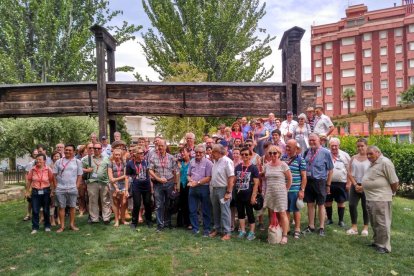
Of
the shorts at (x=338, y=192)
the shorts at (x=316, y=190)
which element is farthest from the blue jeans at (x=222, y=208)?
the shorts at (x=338, y=192)

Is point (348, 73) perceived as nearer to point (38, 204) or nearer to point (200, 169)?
point (200, 169)

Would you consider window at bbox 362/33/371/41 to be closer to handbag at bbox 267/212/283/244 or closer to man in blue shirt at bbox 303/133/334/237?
man in blue shirt at bbox 303/133/334/237

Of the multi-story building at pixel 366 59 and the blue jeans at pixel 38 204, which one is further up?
the multi-story building at pixel 366 59

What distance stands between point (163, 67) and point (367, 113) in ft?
42.9

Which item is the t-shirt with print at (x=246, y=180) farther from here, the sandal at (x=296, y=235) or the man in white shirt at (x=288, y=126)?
the man in white shirt at (x=288, y=126)

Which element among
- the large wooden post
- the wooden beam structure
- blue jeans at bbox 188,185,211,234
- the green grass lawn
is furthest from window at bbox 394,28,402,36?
blue jeans at bbox 188,185,211,234

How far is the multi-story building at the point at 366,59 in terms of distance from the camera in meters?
59.3

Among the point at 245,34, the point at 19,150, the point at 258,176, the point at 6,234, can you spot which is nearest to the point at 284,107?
the point at 258,176

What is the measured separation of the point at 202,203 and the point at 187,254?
1.62 m

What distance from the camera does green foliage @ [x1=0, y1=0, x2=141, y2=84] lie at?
26500 mm

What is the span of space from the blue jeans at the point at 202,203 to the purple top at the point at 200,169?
0.78 ft

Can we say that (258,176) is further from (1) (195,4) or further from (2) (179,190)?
(1) (195,4)

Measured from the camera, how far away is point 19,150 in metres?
23.2

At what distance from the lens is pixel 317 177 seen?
7828mm
